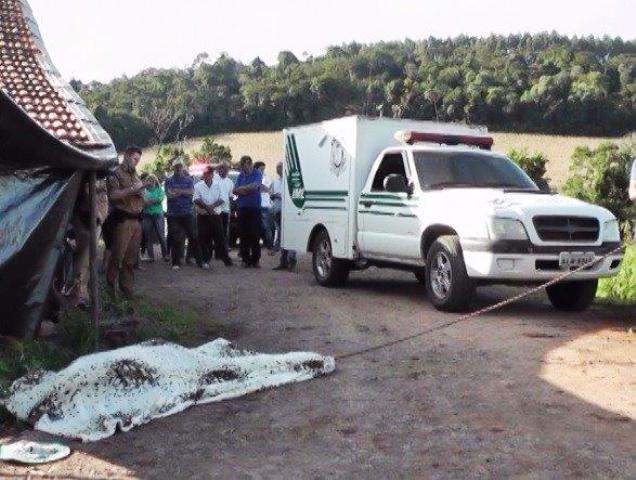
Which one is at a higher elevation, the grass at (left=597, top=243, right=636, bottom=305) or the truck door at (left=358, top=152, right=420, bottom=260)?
the truck door at (left=358, top=152, right=420, bottom=260)

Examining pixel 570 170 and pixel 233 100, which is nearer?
pixel 570 170

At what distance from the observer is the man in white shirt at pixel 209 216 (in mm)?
16234

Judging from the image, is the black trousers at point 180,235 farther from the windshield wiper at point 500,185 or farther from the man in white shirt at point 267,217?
the windshield wiper at point 500,185

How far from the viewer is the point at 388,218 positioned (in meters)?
11.5

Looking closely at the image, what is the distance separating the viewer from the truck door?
1112cm

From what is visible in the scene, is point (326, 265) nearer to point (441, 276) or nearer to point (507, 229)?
point (441, 276)

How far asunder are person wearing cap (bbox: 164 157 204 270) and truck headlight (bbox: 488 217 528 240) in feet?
24.0

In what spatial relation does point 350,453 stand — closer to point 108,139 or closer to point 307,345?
point 307,345

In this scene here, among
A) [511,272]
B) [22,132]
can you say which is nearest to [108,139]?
[22,132]

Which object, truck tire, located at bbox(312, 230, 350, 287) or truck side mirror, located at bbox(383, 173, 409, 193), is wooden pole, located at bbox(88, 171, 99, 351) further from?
truck tire, located at bbox(312, 230, 350, 287)

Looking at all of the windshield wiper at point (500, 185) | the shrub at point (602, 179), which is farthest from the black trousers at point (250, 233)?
the shrub at point (602, 179)

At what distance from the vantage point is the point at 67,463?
16.2ft

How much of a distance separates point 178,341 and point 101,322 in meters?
0.88

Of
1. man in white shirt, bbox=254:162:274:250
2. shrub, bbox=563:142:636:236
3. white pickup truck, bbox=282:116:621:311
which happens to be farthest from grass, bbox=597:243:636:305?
shrub, bbox=563:142:636:236
